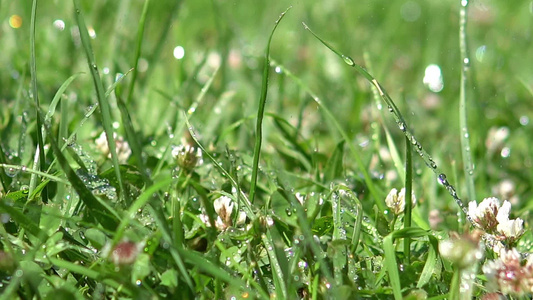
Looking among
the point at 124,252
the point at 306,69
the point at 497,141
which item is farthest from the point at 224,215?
the point at 306,69

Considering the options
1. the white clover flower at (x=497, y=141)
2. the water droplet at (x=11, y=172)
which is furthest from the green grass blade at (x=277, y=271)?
the white clover flower at (x=497, y=141)

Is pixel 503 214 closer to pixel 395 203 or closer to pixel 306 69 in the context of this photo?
pixel 395 203

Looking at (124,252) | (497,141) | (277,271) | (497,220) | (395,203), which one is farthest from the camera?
(497,141)

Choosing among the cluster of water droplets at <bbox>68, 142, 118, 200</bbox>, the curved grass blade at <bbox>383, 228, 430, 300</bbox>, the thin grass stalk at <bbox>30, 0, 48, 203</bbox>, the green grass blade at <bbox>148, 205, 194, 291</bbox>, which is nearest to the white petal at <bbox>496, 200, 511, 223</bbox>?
the curved grass blade at <bbox>383, 228, 430, 300</bbox>

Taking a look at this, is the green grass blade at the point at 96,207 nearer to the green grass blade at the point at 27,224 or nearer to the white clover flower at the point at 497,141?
the green grass blade at the point at 27,224

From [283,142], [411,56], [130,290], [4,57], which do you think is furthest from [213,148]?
[411,56]

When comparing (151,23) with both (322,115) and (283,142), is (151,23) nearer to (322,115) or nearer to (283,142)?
(322,115)
